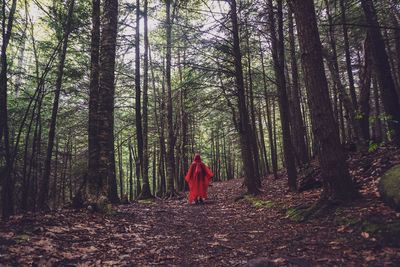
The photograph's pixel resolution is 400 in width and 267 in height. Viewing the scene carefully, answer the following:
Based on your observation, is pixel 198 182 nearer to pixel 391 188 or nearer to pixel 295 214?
pixel 295 214

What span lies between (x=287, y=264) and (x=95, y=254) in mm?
2573

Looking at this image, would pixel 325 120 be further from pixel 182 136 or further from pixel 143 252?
pixel 182 136

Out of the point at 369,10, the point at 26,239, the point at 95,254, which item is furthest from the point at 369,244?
the point at 369,10

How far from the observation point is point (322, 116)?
18.3 ft

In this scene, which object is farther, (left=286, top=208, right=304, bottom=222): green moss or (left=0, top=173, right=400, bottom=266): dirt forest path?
(left=286, top=208, right=304, bottom=222): green moss

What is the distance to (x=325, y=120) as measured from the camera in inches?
218

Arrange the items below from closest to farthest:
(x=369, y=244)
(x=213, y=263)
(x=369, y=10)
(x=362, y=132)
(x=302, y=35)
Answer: (x=369, y=244) → (x=213, y=263) → (x=302, y=35) → (x=369, y=10) → (x=362, y=132)

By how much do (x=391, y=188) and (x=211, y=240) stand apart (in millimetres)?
2973

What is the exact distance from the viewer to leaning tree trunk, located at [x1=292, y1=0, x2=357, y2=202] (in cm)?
538

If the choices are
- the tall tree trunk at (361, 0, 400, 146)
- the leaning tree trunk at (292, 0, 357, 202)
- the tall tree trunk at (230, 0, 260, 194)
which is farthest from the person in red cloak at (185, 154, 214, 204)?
the leaning tree trunk at (292, 0, 357, 202)

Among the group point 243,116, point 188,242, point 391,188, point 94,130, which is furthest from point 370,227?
point 243,116

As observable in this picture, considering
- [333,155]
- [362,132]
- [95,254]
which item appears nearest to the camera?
[95,254]

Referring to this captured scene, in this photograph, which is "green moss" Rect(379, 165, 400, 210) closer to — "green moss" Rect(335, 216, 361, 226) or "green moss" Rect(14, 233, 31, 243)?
"green moss" Rect(335, 216, 361, 226)

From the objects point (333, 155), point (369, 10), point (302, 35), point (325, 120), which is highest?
point (369, 10)
